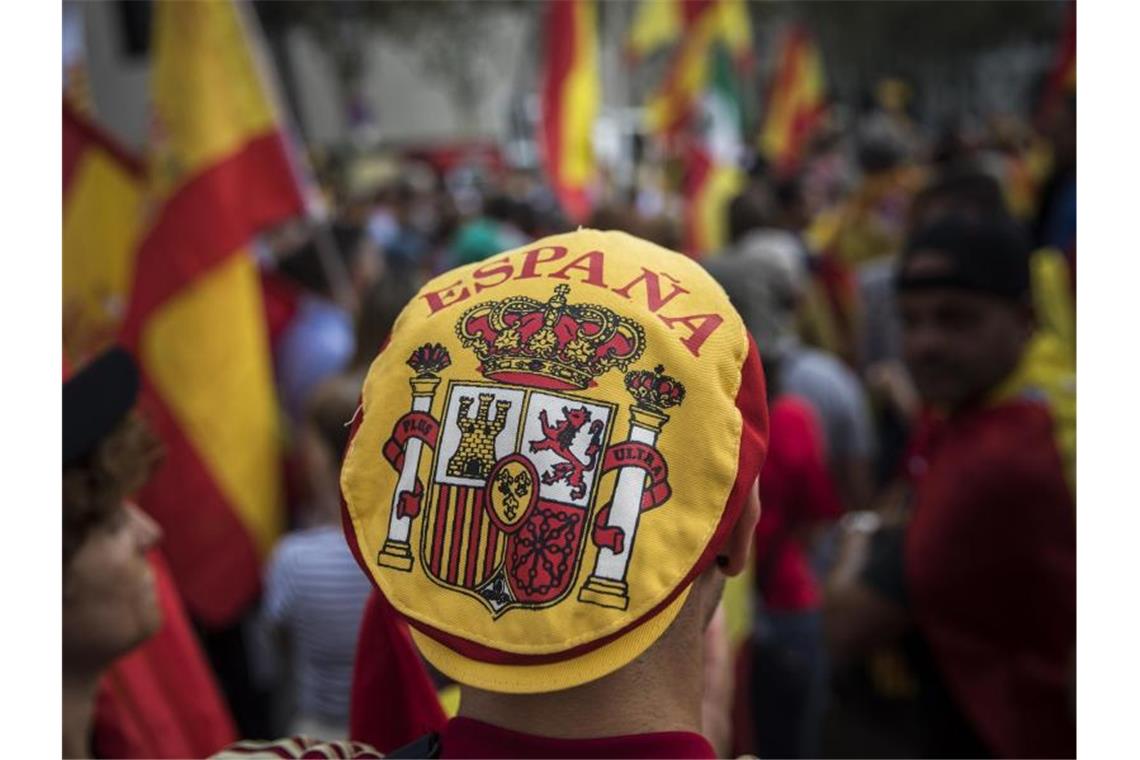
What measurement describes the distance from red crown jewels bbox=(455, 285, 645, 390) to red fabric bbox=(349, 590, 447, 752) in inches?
15.9

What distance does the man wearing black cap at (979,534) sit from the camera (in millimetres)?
2348

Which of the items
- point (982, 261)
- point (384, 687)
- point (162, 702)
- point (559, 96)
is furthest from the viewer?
point (559, 96)

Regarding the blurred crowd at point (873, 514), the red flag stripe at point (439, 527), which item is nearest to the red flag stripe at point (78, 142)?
the blurred crowd at point (873, 514)

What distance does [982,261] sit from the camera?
2.77 metres

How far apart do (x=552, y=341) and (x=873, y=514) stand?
9.14ft

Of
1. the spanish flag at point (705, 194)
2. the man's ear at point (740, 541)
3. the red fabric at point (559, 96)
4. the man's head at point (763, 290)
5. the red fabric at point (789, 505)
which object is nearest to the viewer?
the man's ear at point (740, 541)

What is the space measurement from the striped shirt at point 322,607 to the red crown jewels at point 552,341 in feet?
5.43

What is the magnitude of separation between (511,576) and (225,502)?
8.57 feet

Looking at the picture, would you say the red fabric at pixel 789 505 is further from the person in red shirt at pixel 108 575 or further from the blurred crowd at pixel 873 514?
the person in red shirt at pixel 108 575

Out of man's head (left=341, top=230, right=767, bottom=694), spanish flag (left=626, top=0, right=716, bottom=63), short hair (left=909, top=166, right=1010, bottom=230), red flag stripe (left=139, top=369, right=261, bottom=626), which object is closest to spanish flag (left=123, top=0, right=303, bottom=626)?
red flag stripe (left=139, top=369, right=261, bottom=626)

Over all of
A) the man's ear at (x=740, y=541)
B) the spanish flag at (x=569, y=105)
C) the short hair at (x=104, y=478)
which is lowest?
the short hair at (x=104, y=478)

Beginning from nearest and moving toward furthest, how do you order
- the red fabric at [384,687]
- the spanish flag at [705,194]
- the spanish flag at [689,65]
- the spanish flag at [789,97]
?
1. the red fabric at [384,687]
2. the spanish flag at [705,194]
3. the spanish flag at [689,65]
4. the spanish flag at [789,97]

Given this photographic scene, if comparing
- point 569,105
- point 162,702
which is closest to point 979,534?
point 162,702

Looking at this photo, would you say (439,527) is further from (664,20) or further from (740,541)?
(664,20)
